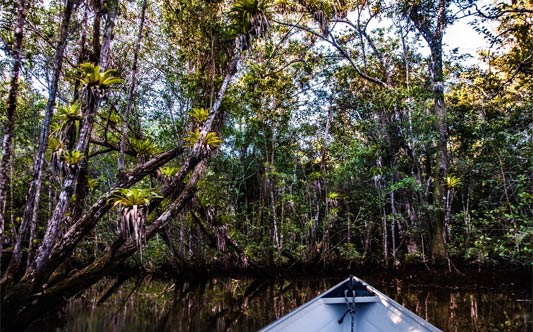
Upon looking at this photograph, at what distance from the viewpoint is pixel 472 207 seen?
9500 mm

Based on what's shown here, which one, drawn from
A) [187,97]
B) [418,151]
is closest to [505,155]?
[418,151]

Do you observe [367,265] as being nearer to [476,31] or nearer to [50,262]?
[476,31]

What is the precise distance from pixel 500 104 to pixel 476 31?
2902 millimetres

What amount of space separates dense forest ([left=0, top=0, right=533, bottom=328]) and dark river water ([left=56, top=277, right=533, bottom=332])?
0.74 meters

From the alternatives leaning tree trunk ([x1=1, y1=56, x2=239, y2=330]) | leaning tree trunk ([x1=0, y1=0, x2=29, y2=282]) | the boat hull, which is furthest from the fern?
the boat hull

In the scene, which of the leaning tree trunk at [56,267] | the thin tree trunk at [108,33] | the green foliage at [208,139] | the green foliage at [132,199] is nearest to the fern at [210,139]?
the green foliage at [208,139]

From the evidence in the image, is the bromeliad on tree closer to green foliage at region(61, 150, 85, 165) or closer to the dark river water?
green foliage at region(61, 150, 85, 165)

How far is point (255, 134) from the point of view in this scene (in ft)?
35.9

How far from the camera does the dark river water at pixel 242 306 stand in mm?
4355

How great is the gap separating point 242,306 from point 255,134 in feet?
20.7

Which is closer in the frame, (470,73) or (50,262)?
(50,262)

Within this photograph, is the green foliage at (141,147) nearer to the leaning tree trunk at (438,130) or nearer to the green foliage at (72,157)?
the green foliage at (72,157)

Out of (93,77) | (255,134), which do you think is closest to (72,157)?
(93,77)

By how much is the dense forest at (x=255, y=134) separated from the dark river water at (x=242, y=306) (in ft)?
2.41
